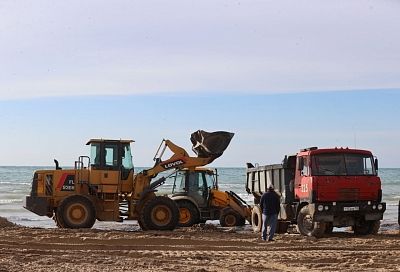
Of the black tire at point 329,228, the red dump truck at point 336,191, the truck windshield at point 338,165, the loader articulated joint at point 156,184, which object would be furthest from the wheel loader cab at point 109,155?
the black tire at point 329,228

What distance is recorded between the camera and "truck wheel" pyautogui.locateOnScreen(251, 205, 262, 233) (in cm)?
2136

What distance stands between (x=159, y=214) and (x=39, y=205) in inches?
139

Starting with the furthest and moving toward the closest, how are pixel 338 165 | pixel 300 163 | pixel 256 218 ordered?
1. pixel 256 218
2. pixel 300 163
3. pixel 338 165

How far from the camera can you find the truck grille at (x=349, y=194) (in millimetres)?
18422

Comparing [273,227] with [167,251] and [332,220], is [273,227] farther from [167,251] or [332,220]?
[167,251]

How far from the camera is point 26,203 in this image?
20.9m

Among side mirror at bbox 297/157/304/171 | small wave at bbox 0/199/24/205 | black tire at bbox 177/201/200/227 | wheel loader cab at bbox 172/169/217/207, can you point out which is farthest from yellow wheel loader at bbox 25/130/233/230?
small wave at bbox 0/199/24/205

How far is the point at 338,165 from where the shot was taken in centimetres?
1867

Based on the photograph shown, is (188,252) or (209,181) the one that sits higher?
(209,181)

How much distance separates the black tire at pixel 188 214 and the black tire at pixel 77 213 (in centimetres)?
379

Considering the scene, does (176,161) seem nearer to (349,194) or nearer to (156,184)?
(156,184)

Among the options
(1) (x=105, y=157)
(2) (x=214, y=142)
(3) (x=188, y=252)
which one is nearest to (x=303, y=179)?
(2) (x=214, y=142)

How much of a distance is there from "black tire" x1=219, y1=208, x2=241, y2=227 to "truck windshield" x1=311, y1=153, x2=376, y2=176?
21.4ft

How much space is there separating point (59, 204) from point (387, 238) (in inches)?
363
